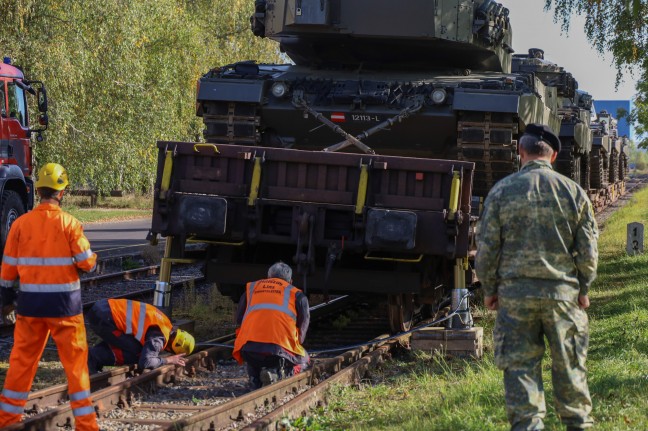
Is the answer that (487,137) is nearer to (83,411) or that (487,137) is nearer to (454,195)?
(454,195)

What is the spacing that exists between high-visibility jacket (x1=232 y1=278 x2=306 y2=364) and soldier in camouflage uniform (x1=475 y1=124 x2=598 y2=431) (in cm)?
313

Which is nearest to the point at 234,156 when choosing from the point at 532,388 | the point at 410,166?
the point at 410,166

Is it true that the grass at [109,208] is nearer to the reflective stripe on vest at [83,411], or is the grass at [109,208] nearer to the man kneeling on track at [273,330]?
the man kneeling on track at [273,330]

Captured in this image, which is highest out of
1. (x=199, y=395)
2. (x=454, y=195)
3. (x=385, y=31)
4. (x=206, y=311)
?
(x=385, y=31)

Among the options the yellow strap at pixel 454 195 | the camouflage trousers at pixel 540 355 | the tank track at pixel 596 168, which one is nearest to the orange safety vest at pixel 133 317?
the yellow strap at pixel 454 195

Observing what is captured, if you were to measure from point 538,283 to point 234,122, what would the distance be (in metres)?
7.94

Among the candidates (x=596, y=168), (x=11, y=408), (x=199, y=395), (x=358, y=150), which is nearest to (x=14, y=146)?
(x=358, y=150)

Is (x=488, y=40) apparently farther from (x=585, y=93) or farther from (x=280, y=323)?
(x=585, y=93)

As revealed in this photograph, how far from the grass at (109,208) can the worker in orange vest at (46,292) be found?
2747 centimetres

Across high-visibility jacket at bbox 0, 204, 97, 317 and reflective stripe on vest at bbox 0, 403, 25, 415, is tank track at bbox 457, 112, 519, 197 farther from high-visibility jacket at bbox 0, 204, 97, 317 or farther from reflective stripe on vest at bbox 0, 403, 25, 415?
reflective stripe on vest at bbox 0, 403, 25, 415

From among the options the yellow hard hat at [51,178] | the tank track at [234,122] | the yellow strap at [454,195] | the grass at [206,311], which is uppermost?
the tank track at [234,122]

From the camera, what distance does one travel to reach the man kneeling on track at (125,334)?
9.59m

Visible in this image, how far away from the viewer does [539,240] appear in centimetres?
633

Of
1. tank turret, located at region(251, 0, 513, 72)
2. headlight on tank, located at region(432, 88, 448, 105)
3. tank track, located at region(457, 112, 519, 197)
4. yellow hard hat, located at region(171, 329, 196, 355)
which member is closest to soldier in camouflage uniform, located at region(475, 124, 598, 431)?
yellow hard hat, located at region(171, 329, 196, 355)
